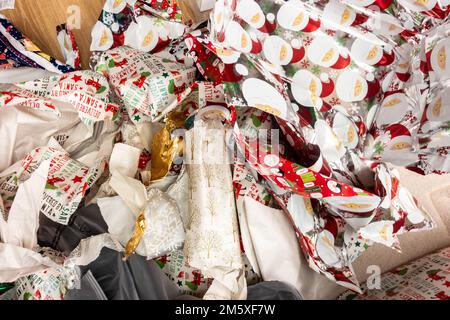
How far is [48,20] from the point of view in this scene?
1040 millimetres

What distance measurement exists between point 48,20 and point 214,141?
21.0 inches

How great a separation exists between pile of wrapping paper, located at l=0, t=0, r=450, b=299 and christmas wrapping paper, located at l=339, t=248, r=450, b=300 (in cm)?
7

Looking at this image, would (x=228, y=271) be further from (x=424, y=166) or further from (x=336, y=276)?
(x=424, y=166)

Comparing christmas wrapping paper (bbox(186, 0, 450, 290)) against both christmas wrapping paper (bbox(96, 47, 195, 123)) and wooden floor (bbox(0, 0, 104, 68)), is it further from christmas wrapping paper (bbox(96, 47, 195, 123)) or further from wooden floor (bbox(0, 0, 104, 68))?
wooden floor (bbox(0, 0, 104, 68))

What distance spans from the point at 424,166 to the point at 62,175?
2.36 ft

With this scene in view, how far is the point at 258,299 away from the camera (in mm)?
792

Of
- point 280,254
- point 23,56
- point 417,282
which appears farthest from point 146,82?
point 417,282

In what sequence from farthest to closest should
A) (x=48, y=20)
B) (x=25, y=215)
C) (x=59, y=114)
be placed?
(x=48, y=20) → (x=59, y=114) → (x=25, y=215)

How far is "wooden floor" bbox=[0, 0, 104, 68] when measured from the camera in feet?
3.39

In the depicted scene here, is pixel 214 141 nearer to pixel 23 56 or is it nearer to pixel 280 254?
pixel 280 254

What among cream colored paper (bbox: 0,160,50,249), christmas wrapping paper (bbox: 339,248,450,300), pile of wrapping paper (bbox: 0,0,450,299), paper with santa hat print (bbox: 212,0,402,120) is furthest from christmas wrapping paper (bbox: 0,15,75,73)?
christmas wrapping paper (bbox: 339,248,450,300)

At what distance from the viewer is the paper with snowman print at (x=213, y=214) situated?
0.79 m
